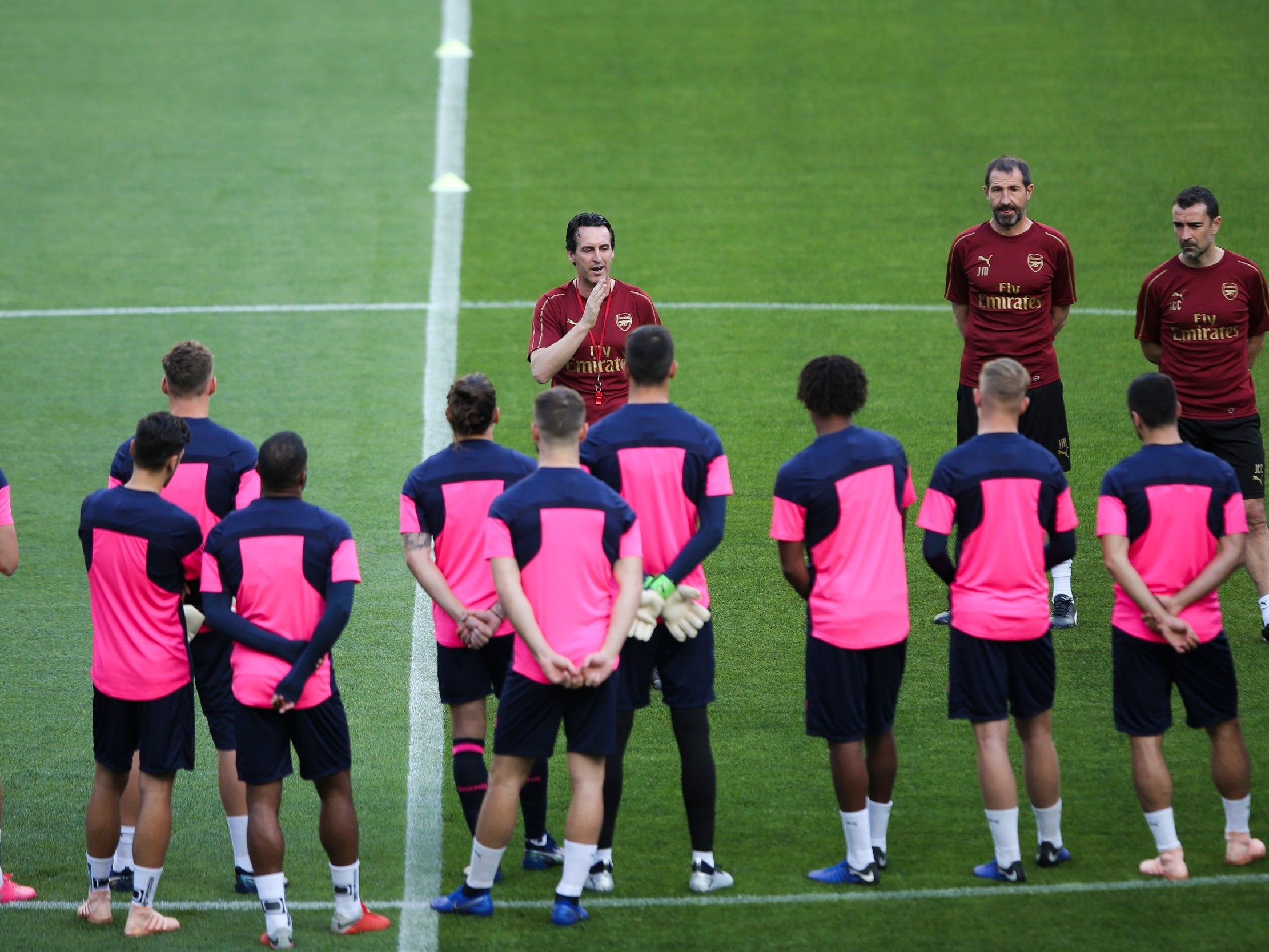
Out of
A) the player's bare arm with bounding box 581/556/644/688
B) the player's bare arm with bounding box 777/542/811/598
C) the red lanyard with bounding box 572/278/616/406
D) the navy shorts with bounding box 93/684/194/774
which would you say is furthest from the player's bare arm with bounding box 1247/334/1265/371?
the navy shorts with bounding box 93/684/194/774

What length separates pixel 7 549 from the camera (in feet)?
19.8

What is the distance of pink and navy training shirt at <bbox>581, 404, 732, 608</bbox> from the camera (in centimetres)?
576

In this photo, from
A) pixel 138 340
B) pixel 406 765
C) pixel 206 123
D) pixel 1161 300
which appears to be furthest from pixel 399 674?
pixel 206 123

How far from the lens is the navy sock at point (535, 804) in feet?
19.7

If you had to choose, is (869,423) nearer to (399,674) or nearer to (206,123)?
(399,674)

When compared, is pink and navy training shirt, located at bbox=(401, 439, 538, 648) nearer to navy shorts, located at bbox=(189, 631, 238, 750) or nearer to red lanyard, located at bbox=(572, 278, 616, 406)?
navy shorts, located at bbox=(189, 631, 238, 750)

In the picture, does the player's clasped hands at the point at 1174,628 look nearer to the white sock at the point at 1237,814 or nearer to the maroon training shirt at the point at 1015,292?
the white sock at the point at 1237,814

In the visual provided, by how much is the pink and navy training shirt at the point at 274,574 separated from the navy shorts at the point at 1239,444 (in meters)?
4.59

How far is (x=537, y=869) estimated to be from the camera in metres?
6.07

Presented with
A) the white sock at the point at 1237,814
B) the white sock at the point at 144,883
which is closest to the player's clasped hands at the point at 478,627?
the white sock at the point at 144,883

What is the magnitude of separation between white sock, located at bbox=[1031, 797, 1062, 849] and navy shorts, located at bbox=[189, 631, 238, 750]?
3021 millimetres

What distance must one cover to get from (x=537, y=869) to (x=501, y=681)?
0.74 metres

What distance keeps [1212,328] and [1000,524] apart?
9.14 ft

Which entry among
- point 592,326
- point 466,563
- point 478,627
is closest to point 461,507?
point 466,563
